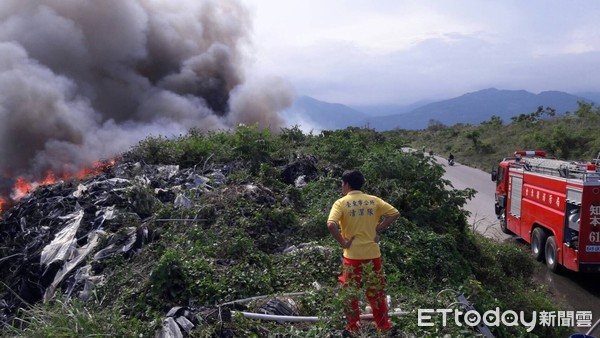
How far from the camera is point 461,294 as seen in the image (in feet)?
15.2

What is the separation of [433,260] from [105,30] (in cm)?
1860

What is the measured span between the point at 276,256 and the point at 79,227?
335 centimetres

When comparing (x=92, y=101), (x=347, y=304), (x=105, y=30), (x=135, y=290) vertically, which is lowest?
(x=135, y=290)

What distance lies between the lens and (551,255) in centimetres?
888

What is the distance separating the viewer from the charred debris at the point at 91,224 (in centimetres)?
605

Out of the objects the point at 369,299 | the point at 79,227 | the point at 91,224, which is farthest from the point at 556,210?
the point at 79,227

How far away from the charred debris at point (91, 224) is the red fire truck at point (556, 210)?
4.60 meters

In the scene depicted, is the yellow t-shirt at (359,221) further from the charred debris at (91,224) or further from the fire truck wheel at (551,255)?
the fire truck wheel at (551,255)

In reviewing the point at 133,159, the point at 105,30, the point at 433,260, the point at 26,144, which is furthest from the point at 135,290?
the point at 105,30

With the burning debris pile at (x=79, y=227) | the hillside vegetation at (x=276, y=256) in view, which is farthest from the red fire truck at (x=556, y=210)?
the burning debris pile at (x=79, y=227)

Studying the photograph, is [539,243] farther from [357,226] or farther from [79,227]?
[79,227]

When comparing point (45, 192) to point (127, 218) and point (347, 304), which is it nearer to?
point (127, 218)

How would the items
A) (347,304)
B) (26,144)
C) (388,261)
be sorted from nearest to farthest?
(347,304) → (388,261) → (26,144)

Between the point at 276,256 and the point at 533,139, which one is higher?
the point at 533,139
